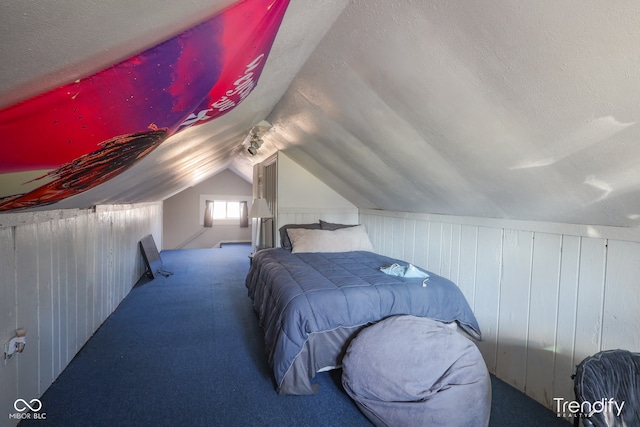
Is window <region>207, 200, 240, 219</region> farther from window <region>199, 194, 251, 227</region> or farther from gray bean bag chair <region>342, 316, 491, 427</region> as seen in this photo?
gray bean bag chair <region>342, 316, 491, 427</region>

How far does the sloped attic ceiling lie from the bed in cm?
77

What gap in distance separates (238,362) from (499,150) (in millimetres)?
2142

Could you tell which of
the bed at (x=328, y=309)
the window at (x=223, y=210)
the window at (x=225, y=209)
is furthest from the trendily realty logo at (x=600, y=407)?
the window at (x=225, y=209)

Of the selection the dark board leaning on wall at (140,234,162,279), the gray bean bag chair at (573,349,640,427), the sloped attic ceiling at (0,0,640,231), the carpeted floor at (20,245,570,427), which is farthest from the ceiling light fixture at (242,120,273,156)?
the gray bean bag chair at (573,349,640,427)

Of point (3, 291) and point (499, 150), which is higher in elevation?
point (499, 150)

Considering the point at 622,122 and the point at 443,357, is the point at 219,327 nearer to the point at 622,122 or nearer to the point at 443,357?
the point at 443,357

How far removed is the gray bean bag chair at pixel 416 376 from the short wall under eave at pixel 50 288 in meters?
1.72

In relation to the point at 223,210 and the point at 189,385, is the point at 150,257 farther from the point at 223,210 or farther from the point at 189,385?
the point at 223,210

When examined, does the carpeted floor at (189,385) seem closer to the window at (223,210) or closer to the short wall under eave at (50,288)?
the short wall under eave at (50,288)

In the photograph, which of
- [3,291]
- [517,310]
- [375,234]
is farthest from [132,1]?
[375,234]

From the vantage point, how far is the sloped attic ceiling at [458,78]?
562mm

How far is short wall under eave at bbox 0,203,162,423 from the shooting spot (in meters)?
1.37

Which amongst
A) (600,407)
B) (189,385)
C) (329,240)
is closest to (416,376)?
(600,407)

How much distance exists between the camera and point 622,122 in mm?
965
